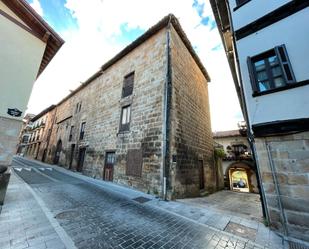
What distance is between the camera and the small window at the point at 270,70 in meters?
3.95

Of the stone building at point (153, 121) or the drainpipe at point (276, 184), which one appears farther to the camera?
the stone building at point (153, 121)

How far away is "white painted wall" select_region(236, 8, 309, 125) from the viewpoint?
3639 millimetres

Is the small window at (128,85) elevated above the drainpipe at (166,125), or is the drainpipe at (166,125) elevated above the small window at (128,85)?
the small window at (128,85)

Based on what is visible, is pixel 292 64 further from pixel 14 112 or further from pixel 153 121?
pixel 14 112

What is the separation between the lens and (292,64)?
3.91 meters

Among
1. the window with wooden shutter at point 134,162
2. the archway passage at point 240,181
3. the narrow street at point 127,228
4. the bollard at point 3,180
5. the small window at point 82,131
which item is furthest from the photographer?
the archway passage at point 240,181

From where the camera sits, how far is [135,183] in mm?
7223

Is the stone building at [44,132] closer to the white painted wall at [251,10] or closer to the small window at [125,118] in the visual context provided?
the small window at [125,118]

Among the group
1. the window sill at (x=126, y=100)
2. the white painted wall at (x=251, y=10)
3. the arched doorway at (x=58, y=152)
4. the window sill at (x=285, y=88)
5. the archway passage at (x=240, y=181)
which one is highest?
the white painted wall at (x=251, y=10)

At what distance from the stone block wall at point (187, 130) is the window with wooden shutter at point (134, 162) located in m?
1.79

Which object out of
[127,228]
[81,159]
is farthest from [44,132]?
[127,228]

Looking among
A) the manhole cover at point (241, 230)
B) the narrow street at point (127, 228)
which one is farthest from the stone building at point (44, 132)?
the manhole cover at point (241, 230)

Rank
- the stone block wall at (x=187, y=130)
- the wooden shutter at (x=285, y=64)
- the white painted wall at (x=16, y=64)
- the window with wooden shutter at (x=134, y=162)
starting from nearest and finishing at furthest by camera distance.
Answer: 1. the wooden shutter at (x=285, y=64)
2. the white painted wall at (x=16, y=64)
3. the stone block wall at (x=187, y=130)
4. the window with wooden shutter at (x=134, y=162)

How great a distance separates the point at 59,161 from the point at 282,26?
19.8 m
